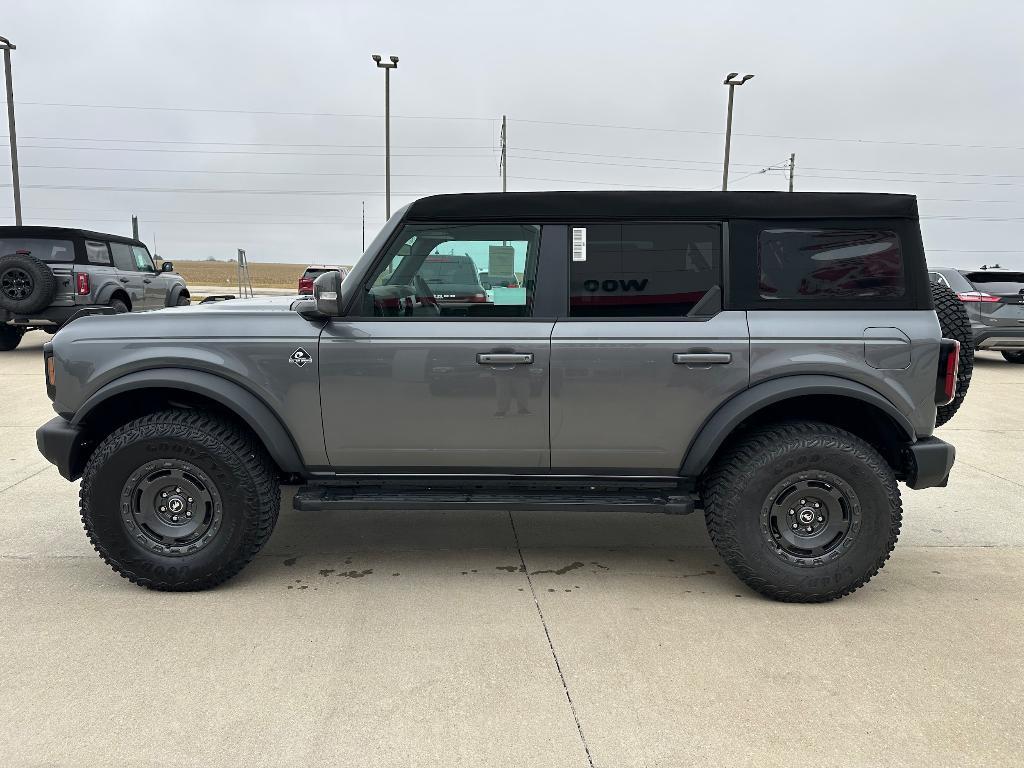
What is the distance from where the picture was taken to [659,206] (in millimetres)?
3322

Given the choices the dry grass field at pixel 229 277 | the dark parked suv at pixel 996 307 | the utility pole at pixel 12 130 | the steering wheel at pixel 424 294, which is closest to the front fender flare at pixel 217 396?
the steering wheel at pixel 424 294

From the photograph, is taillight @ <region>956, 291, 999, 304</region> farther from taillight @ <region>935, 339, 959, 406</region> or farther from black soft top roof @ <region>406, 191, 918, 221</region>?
black soft top roof @ <region>406, 191, 918, 221</region>

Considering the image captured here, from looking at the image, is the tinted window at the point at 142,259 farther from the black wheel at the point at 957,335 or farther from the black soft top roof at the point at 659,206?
the black wheel at the point at 957,335

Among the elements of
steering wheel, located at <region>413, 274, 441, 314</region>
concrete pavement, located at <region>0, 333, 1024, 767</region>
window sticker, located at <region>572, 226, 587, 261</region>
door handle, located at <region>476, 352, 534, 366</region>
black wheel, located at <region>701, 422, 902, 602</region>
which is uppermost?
window sticker, located at <region>572, 226, 587, 261</region>

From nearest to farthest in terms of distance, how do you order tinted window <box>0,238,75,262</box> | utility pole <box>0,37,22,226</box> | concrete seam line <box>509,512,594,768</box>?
concrete seam line <box>509,512,594,768</box>, tinted window <box>0,238,75,262</box>, utility pole <box>0,37,22,226</box>

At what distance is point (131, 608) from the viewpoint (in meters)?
3.21

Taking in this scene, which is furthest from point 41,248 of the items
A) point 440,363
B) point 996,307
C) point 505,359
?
point 996,307

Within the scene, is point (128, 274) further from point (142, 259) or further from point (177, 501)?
point (177, 501)

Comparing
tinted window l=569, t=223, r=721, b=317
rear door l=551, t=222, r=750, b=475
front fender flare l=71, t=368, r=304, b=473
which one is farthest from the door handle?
front fender flare l=71, t=368, r=304, b=473

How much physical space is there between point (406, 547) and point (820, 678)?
2.18 metres

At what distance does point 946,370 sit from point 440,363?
2.30 metres

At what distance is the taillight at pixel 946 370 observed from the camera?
10.5 feet

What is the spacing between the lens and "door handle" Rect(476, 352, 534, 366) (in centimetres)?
323

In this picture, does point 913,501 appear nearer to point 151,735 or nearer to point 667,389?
point 667,389
